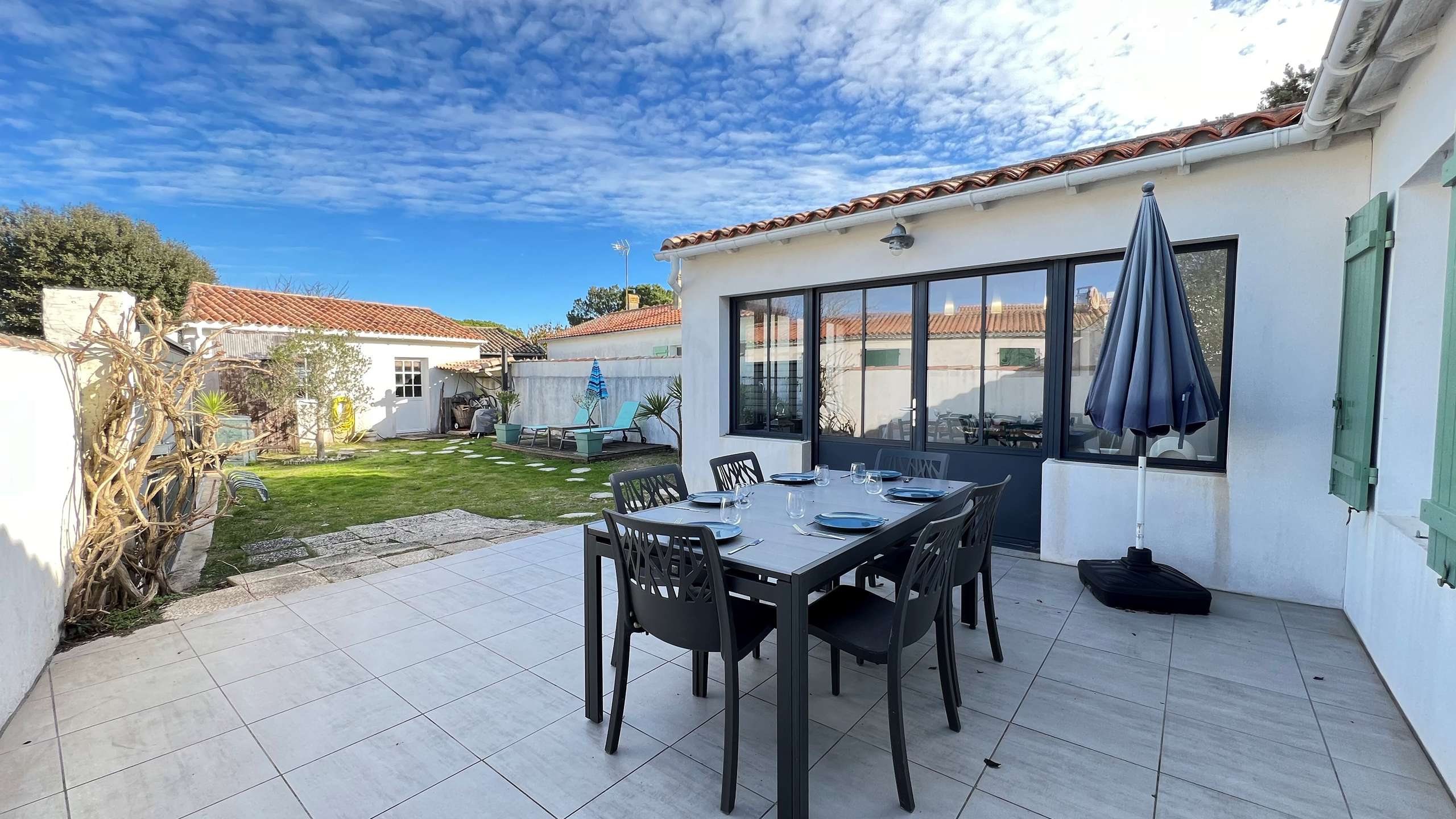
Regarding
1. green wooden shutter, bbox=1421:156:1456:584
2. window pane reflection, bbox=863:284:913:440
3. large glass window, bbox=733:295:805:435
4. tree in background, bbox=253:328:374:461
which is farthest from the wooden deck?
green wooden shutter, bbox=1421:156:1456:584

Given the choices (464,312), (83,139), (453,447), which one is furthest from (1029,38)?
(464,312)

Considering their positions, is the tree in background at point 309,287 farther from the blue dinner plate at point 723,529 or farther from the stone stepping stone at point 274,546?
the blue dinner plate at point 723,529

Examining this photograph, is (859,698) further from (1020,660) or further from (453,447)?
(453,447)

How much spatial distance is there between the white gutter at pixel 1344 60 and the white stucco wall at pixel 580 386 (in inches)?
344

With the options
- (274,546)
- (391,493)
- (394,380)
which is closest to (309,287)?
(394,380)

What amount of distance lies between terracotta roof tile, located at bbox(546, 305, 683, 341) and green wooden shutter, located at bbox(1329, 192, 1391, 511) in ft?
40.0

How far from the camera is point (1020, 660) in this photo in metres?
2.77

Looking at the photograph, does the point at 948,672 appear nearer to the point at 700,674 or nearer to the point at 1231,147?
the point at 700,674

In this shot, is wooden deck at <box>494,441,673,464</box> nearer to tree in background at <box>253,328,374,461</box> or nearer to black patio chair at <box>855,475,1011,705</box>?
tree in background at <box>253,328,374,461</box>

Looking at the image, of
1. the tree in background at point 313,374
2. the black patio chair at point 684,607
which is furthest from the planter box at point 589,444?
the black patio chair at point 684,607

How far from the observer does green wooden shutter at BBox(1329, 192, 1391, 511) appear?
9.17 feet

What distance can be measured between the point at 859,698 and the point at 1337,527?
3.25 metres

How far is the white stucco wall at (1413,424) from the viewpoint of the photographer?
2031 mm

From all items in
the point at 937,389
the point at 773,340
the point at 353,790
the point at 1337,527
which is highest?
the point at 773,340
